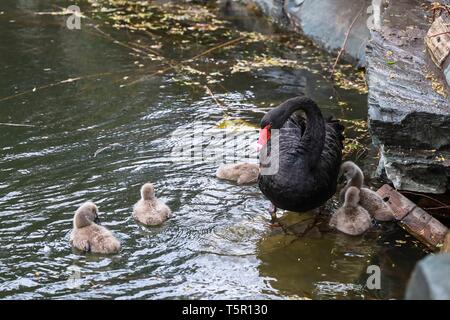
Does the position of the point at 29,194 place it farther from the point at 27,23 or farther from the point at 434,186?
the point at 27,23

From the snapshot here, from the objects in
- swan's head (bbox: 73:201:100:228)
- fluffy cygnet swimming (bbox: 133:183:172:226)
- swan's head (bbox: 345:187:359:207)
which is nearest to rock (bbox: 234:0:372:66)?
swan's head (bbox: 345:187:359:207)

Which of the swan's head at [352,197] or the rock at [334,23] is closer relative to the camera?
the swan's head at [352,197]

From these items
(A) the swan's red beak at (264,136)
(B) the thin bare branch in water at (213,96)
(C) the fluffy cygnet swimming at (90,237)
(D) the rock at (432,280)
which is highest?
(D) the rock at (432,280)

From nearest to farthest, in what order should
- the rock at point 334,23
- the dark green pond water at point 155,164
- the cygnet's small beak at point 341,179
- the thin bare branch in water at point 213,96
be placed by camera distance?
the dark green pond water at point 155,164, the cygnet's small beak at point 341,179, the thin bare branch in water at point 213,96, the rock at point 334,23

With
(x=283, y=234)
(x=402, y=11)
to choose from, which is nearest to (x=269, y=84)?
(x=402, y=11)

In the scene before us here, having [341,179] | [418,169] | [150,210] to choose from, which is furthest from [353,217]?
[150,210]

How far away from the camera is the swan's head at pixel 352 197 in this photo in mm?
5180

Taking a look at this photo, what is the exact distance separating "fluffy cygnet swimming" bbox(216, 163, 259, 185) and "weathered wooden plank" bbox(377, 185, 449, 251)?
1045mm

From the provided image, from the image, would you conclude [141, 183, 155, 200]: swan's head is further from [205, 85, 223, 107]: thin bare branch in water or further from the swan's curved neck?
[205, 85, 223, 107]: thin bare branch in water

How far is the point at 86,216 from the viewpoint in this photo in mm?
4859

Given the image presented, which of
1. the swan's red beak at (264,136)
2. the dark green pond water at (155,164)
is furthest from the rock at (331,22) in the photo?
the swan's red beak at (264,136)

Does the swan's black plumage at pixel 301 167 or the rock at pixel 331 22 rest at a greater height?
the rock at pixel 331 22

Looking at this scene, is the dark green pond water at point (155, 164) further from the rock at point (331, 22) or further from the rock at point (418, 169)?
the rock at point (418, 169)

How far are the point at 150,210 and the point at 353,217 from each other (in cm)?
149
